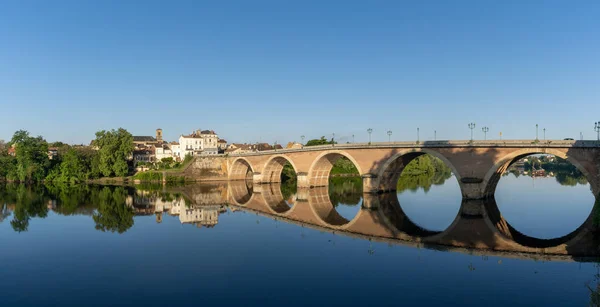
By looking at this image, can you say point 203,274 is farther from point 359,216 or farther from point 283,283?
point 359,216

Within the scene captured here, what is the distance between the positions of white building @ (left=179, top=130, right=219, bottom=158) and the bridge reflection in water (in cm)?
5244

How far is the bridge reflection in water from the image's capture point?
23.8 metres

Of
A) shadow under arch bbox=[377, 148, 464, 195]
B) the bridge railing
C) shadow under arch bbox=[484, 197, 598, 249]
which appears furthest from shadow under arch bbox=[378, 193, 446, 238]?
the bridge railing

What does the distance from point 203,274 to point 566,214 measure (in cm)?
3203

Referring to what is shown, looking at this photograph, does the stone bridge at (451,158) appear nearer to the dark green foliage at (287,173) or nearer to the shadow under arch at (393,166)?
the shadow under arch at (393,166)

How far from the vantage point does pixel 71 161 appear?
74.8 metres

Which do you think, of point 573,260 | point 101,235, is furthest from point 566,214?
point 101,235

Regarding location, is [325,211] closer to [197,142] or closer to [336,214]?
[336,214]

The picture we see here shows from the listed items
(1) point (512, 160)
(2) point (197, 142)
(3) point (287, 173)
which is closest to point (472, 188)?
(1) point (512, 160)

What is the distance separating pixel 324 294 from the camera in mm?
16703

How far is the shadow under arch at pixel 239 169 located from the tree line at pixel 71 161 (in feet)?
59.1

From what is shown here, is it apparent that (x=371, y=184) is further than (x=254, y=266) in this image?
Yes

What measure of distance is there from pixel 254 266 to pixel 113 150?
6060cm

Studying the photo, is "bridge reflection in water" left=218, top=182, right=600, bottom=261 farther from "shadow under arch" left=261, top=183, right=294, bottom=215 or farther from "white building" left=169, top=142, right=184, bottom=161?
Answer: "white building" left=169, top=142, right=184, bottom=161
